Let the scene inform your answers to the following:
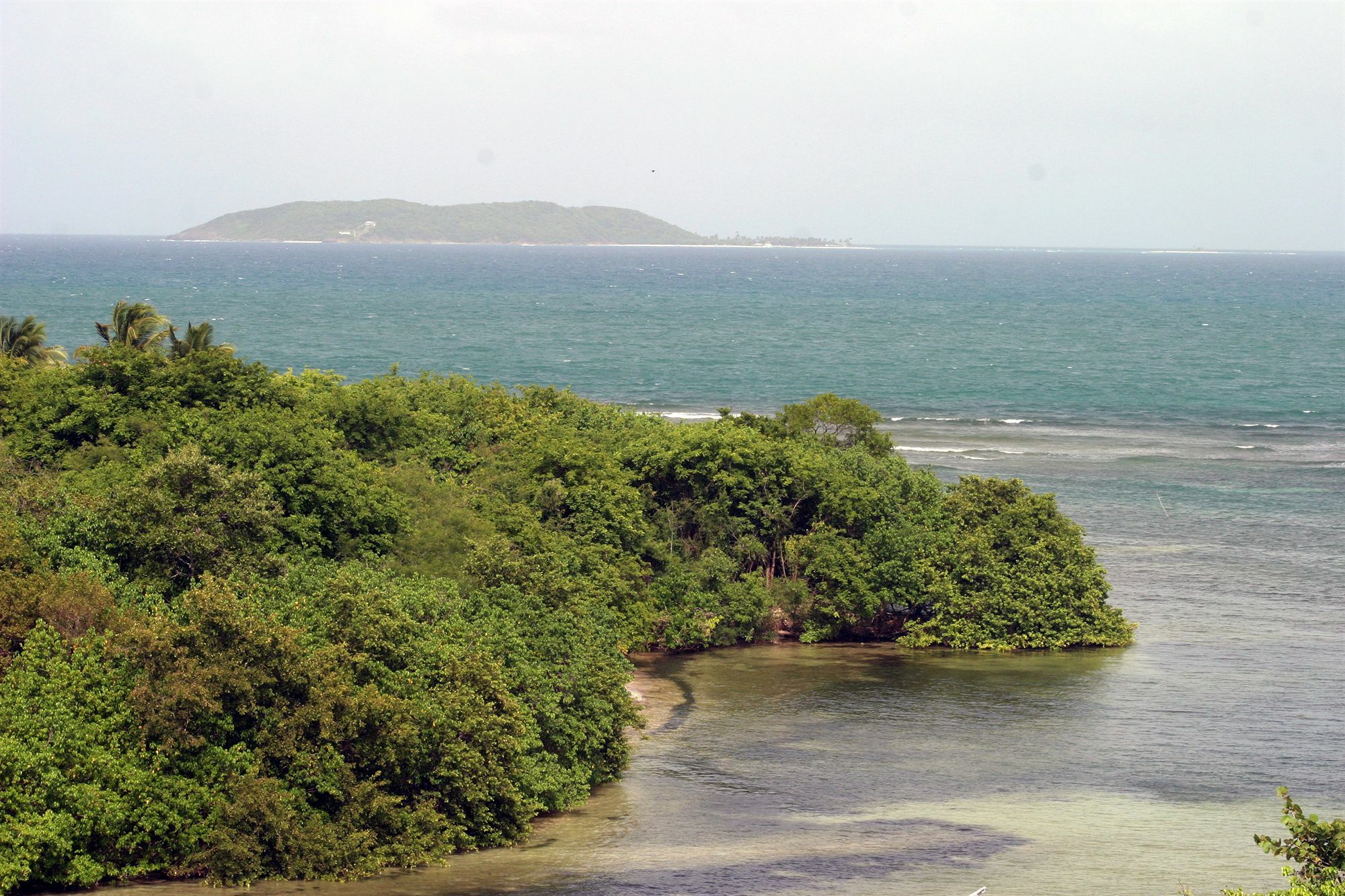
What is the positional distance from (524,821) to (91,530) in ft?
33.1

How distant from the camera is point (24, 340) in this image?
1799 inches

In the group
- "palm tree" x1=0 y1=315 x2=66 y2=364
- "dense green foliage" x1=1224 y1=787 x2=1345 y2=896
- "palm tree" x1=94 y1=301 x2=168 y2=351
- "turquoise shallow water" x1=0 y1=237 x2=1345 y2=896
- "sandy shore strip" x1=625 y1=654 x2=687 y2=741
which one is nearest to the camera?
"dense green foliage" x1=1224 y1=787 x2=1345 y2=896

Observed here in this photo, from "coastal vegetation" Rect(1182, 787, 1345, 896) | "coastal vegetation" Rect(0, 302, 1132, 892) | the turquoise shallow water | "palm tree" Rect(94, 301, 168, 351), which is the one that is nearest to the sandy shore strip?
the turquoise shallow water

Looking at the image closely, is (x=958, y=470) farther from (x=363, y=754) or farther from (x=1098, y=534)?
(x=363, y=754)

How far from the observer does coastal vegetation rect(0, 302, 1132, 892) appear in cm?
2134

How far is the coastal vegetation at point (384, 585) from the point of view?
21.3 m

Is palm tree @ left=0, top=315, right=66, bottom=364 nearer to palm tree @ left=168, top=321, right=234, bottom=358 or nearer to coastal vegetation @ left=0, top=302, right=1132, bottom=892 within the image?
coastal vegetation @ left=0, top=302, right=1132, bottom=892

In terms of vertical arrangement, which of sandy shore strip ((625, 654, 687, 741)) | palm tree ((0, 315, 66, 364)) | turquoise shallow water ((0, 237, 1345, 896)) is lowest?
sandy shore strip ((625, 654, 687, 741))

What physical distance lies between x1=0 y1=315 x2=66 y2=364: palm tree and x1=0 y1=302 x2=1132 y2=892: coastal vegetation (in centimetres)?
34

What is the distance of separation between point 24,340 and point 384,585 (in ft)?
83.7

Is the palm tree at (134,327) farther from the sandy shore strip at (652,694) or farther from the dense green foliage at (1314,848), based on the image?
the dense green foliage at (1314,848)

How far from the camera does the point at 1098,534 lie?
2079 inches

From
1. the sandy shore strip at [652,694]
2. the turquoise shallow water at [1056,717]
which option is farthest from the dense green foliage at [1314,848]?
the sandy shore strip at [652,694]

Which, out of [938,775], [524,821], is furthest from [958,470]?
[524,821]
